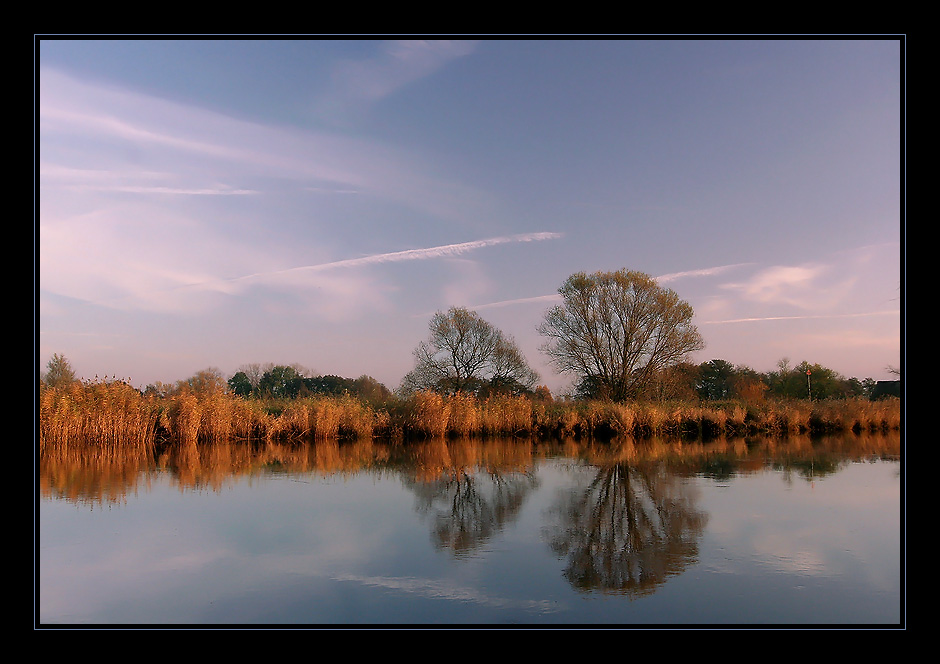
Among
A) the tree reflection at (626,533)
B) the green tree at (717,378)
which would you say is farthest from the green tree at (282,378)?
the tree reflection at (626,533)

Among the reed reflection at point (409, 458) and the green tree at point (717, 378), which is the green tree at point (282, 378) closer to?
the reed reflection at point (409, 458)

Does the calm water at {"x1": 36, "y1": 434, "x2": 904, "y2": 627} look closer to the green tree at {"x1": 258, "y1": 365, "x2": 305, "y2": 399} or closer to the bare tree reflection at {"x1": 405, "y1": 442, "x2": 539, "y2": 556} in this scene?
the bare tree reflection at {"x1": 405, "y1": 442, "x2": 539, "y2": 556}

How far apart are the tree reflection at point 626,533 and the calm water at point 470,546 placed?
0.03 meters

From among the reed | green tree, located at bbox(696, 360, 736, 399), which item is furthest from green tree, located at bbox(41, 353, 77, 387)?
green tree, located at bbox(696, 360, 736, 399)

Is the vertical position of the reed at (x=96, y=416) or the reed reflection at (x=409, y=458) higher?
the reed at (x=96, y=416)

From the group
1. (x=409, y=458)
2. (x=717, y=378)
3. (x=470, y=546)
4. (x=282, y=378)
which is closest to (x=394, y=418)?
(x=409, y=458)

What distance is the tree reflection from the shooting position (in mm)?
4887

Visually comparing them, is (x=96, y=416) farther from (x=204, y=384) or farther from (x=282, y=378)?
(x=282, y=378)

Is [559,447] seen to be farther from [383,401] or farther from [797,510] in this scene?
[797,510]

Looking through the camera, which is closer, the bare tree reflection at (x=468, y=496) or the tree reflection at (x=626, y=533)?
the tree reflection at (x=626, y=533)

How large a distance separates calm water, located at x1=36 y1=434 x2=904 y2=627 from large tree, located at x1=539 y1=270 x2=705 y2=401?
15493mm

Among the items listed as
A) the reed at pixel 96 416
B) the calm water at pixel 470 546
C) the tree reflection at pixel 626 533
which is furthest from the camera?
the reed at pixel 96 416

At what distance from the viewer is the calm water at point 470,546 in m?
4.23
